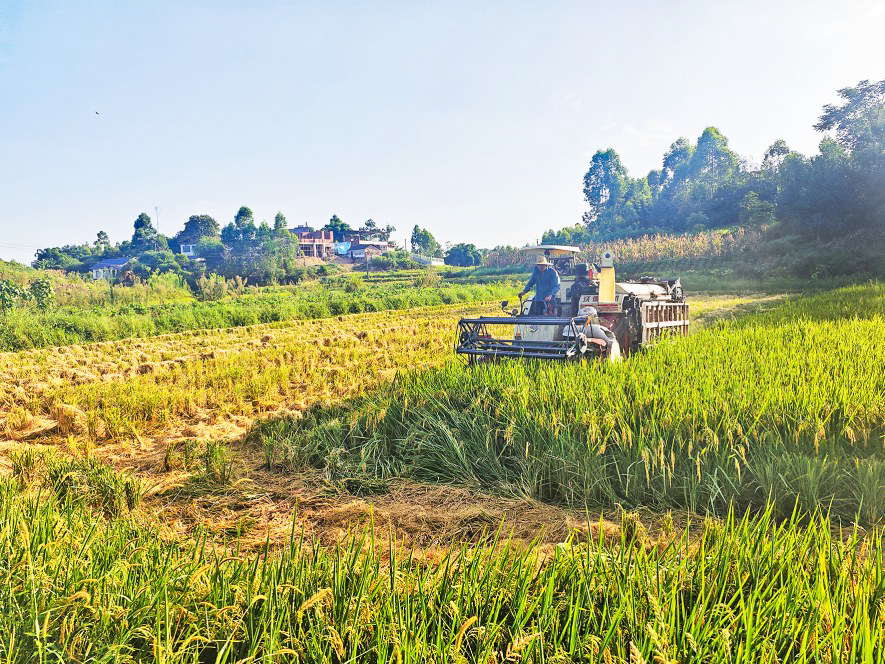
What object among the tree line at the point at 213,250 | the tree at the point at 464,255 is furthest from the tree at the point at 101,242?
the tree at the point at 464,255

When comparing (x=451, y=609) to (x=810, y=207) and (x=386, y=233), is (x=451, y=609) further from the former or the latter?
(x=386, y=233)

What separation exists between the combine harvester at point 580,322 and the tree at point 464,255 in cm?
6874

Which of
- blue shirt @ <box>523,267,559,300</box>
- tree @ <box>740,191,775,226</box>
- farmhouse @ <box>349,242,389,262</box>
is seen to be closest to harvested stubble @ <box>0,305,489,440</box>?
blue shirt @ <box>523,267,559,300</box>

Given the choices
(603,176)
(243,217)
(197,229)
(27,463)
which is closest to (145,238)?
(197,229)

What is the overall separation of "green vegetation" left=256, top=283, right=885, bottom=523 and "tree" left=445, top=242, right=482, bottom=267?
73.1 m

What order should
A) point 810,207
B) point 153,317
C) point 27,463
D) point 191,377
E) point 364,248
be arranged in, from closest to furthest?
point 27,463
point 191,377
point 153,317
point 810,207
point 364,248

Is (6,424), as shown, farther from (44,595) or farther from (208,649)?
(208,649)

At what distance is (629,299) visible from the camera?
8.52 metres

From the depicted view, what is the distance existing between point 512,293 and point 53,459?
2620cm

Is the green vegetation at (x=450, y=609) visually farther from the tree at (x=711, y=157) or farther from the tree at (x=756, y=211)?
the tree at (x=711, y=157)

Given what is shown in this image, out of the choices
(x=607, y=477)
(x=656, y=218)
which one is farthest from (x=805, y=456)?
(x=656, y=218)

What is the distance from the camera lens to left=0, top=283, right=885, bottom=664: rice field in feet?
6.09

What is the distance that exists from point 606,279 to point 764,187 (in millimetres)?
54802

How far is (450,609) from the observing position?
1.95 metres
